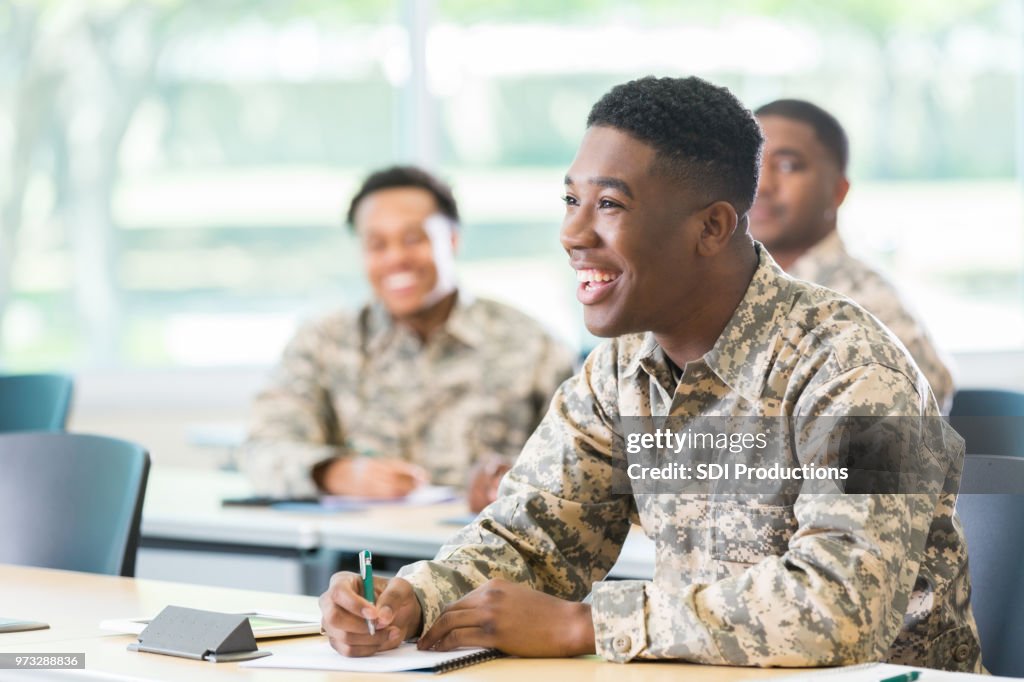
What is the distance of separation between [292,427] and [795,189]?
143 centimetres

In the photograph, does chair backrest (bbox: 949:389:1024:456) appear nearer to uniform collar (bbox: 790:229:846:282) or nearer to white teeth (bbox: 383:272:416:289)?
uniform collar (bbox: 790:229:846:282)

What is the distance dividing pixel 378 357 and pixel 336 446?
0.27 m

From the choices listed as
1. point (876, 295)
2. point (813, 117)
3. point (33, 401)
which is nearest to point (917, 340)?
point (876, 295)

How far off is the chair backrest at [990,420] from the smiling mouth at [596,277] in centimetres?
92

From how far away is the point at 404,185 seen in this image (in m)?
3.95

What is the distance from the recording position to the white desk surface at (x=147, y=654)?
1693mm

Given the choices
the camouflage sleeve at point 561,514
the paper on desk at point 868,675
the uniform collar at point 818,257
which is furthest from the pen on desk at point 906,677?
the uniform collar at point 818,257

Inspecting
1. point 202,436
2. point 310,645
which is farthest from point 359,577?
point 202,436

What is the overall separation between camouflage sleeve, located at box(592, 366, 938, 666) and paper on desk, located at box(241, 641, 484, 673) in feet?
0.69

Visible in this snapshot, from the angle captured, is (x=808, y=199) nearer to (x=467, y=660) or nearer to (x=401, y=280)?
(x=401, y=280)

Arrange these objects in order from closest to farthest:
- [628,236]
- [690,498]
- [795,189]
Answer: [628,236] < [690,498] < [795,189]

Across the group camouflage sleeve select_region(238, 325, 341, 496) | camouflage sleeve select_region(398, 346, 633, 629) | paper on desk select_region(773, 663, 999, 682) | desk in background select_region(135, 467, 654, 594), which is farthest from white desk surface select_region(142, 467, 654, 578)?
paper on desk select_region(773, 663, 999, 682)

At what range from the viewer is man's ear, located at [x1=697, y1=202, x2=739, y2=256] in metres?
1.95

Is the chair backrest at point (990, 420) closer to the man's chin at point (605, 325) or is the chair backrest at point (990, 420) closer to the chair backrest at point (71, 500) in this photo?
the man's chin at point (605, 325)
